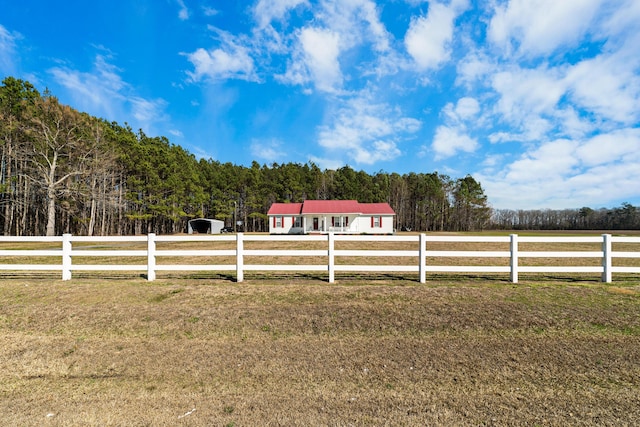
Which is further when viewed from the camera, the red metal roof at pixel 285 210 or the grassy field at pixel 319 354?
the red metal roof at pixel 285 210

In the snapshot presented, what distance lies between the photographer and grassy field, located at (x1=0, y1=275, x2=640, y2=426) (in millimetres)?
2820

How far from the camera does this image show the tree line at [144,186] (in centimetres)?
2786

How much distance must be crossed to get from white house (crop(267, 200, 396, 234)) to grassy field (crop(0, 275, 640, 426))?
33633 mm

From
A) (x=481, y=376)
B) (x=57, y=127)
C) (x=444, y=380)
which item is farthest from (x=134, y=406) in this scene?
(x=57, y=127)

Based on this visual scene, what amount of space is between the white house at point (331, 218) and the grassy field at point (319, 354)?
33.6 metres

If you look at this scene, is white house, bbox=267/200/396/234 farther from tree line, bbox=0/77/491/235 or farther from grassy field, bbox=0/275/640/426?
grassy field, bbox=0/275/640/426

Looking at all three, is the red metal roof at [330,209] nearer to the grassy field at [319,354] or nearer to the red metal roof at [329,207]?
the red metal roof at [329,207]

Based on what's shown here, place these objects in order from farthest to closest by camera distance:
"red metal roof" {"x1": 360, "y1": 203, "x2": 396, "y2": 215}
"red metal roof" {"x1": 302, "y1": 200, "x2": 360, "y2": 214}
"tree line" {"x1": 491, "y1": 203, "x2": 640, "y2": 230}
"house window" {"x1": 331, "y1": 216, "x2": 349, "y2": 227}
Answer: "tree line" {"x1": 491, "y1": 203, "x2": 640, "y2": 230}, "red metal roof" {"x1": 360, "y1": 203, "x2": 396, "y2": 215}, "house window" {"x1": 331, "y1": 216, "x2": 349, "y2": 227}, "red metal roof" {"x1": 302, "y1": 200, "x2": 360, "y2": 214}

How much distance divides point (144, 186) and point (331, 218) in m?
27.0

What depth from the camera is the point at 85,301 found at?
567 cm

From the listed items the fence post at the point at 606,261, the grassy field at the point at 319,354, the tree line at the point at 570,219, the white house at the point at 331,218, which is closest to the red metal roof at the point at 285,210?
the white house at the point at 331,218

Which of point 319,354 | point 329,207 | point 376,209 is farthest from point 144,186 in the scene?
point 319,354

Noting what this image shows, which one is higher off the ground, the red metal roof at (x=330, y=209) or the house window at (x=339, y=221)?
the red metal roof at (x=330, y=209)

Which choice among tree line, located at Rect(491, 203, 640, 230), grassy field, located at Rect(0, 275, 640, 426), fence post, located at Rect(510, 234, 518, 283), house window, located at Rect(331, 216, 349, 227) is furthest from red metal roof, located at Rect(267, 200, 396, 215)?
tree line, located at Rect(491, 203, 640, 230)
